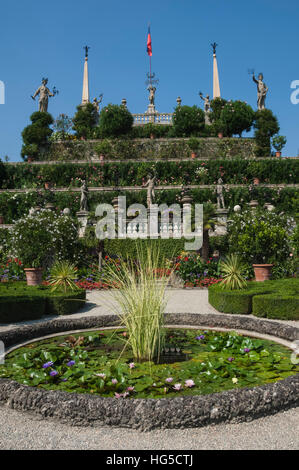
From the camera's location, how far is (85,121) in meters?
28.8

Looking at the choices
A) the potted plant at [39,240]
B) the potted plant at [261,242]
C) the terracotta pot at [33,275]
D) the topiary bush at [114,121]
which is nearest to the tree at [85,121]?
the topiary bush at [114,121]

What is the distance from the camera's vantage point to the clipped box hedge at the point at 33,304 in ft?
23.2

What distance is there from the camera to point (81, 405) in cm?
302

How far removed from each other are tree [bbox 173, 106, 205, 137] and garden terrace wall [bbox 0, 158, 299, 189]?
480 cm

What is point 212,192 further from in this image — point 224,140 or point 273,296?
point 273,296

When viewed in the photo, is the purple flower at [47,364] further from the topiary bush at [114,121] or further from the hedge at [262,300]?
the topiary bush at [114,121]

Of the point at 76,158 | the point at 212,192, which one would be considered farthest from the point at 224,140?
the point at 76,158

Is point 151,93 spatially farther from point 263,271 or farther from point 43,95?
point 263,271

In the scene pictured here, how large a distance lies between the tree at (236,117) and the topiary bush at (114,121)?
22.1 ft

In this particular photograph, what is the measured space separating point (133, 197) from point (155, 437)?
1820cm

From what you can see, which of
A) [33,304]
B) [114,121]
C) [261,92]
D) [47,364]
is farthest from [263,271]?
[261,92]

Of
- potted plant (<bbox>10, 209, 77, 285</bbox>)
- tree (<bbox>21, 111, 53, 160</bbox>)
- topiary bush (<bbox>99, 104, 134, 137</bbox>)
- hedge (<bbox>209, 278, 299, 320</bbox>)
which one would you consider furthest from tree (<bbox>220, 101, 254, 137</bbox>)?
hedge (<bbox>209, 278, 299, 320</bbox>)

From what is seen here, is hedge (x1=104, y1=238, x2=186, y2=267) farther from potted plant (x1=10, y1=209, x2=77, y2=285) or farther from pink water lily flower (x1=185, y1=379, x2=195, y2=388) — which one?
pink water lily flower (x1=185, y1=379, x2=195, y2=388)

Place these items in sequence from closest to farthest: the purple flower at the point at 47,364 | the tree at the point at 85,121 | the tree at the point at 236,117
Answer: the purple flower at the point at 47,364 → the tree at the point at 236,117 → the tree at the point at 85,121
